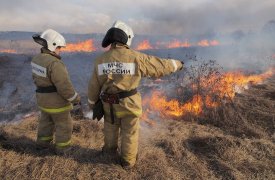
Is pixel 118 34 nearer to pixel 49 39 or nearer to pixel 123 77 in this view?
Result: pixel 123 77

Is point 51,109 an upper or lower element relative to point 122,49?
lower

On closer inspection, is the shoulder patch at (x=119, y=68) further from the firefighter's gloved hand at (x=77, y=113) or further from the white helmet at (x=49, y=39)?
the firefighter's gloved hand at (x=77, y=113)

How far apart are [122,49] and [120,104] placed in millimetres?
790

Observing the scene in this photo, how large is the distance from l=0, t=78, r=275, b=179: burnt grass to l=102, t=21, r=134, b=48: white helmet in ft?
6.06

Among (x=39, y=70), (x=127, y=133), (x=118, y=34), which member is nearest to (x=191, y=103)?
(x=127, y=133)

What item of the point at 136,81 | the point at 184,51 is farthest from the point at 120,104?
the point at 184,51

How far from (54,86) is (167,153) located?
228cm

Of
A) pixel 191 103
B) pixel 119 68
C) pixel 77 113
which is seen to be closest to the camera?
pixel 119 68

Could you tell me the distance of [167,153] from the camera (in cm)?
526

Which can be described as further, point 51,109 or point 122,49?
point 51,109

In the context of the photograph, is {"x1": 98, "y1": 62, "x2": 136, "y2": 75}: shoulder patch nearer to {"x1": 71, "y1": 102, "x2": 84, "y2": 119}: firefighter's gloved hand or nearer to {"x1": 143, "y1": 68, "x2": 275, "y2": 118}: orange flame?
{"x1": 71, "y1": 102, "x2": 84, "y2": 119}: firefighter's gloved hand

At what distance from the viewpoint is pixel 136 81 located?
4242 mm

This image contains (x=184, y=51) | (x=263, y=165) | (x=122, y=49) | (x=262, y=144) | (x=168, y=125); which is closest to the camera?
(x=122, y=49)

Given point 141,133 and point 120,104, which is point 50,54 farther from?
point 141,133
